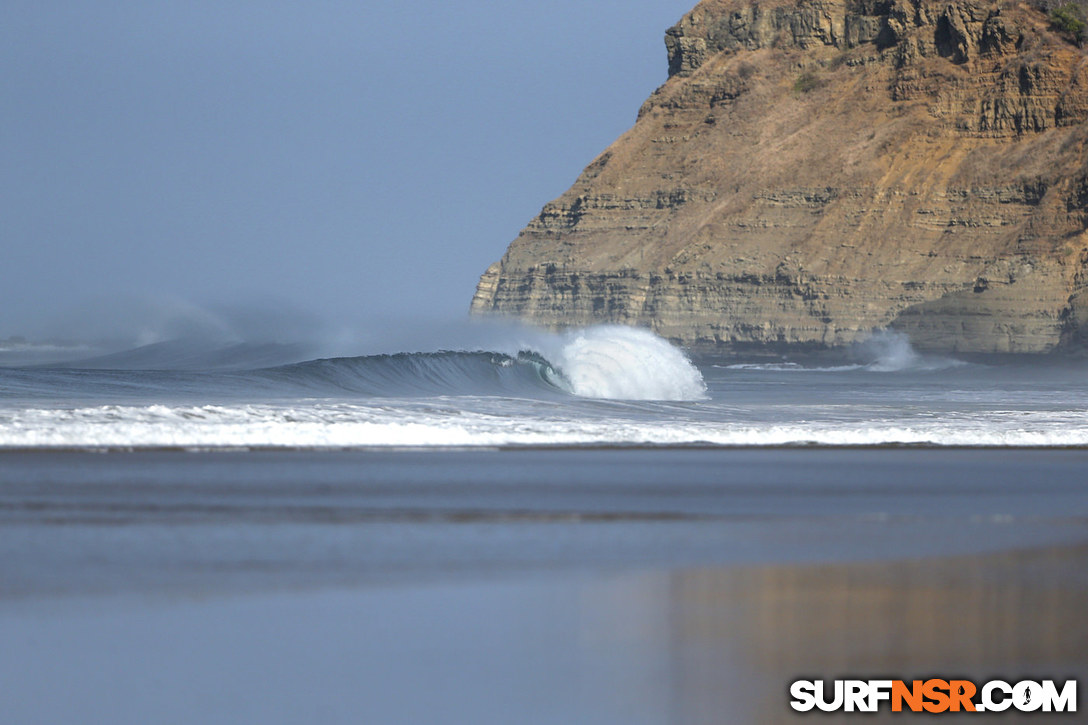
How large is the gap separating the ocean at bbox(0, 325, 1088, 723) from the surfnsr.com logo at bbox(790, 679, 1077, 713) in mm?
118

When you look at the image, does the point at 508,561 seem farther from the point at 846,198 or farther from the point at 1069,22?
the point at 1069,22

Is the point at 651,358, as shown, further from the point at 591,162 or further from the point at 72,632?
the point at 591,162

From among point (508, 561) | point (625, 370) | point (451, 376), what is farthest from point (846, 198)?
point (508, 561)

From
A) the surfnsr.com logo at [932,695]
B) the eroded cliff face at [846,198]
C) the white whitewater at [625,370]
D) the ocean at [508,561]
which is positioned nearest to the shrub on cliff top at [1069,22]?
the eroded cliff face at [846,198]

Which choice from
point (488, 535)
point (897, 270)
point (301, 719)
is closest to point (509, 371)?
point (488, 535)

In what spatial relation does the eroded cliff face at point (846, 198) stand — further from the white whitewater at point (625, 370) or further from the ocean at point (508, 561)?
the ocean at point (508, 561)

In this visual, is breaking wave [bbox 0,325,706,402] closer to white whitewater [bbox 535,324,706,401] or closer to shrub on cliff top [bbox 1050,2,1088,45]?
white whitewater [bbox 535,324,706,401]

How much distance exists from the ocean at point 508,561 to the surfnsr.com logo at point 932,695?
118 millimetres

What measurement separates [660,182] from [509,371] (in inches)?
2060

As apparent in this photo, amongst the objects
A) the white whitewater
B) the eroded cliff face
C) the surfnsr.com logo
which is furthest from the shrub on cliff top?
the surfnsr.com logo

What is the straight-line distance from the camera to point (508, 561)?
22.5 feet

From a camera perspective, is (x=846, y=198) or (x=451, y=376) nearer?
(x=451, y=376)

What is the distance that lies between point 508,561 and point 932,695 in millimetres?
2850

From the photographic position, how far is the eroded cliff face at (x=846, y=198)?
60250 millimetres
